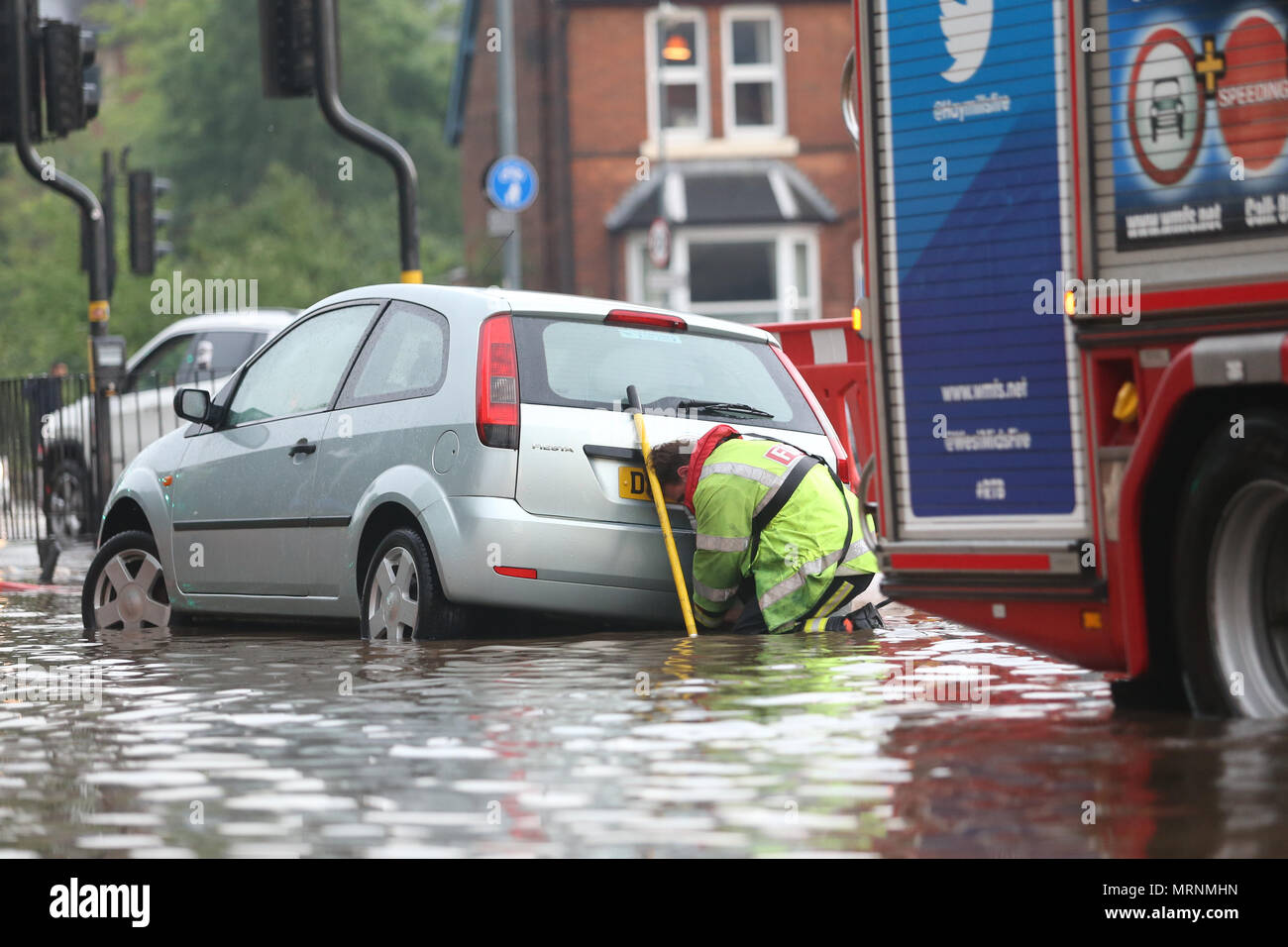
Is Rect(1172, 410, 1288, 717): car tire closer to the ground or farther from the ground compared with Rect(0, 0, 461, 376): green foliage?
closer to the ground

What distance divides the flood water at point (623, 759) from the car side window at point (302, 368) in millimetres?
1718

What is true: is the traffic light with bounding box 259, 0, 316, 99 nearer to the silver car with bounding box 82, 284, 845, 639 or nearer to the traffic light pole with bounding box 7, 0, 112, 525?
the silver car with bounding box 82, 284, 845, 639

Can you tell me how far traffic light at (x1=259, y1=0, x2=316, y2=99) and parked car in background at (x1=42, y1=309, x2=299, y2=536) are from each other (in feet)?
13.1

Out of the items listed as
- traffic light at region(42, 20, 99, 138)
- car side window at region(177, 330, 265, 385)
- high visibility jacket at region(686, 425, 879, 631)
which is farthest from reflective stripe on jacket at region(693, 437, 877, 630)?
car side window at region(177, 330, 265, 385)

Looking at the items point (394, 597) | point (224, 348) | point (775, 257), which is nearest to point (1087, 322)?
point (394, 597)

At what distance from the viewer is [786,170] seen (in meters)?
42.5

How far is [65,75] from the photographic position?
18359mm

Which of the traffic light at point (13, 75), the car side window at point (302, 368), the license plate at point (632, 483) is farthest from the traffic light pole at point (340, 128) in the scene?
the traffic light at point (13, 75)

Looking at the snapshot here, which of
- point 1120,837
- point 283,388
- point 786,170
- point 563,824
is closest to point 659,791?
point 563,824

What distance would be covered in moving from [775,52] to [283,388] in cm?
3282

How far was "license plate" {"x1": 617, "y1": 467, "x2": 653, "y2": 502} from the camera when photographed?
962 cm
